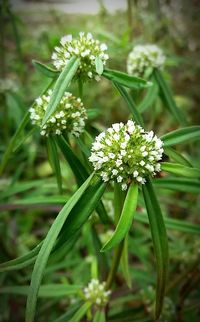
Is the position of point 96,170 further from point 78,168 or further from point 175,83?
point 175,83

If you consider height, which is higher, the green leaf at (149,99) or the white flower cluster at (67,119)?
the green leaf at (149,99)

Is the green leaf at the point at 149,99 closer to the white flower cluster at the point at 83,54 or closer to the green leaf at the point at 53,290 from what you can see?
the white flower cluster at the point at 83,54

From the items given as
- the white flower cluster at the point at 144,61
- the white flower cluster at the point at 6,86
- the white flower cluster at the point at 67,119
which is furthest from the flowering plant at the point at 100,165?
the white flower cluster at the point at 6,86

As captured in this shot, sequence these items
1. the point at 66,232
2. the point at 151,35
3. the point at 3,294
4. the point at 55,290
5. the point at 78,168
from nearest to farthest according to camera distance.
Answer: the point at 66,232 < the point at 78,168 < the point at 55,290 < the point at 3,294 < the point at 151,35

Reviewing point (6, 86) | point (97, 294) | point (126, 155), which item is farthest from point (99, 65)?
point (6, 86)

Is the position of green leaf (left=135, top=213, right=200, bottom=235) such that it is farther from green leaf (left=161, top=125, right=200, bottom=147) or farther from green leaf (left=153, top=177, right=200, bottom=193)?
green leaf (left=161, top=125, right=200, bottom=147)

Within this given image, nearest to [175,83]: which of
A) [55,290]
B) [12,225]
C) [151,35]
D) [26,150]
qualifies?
[151,35]
